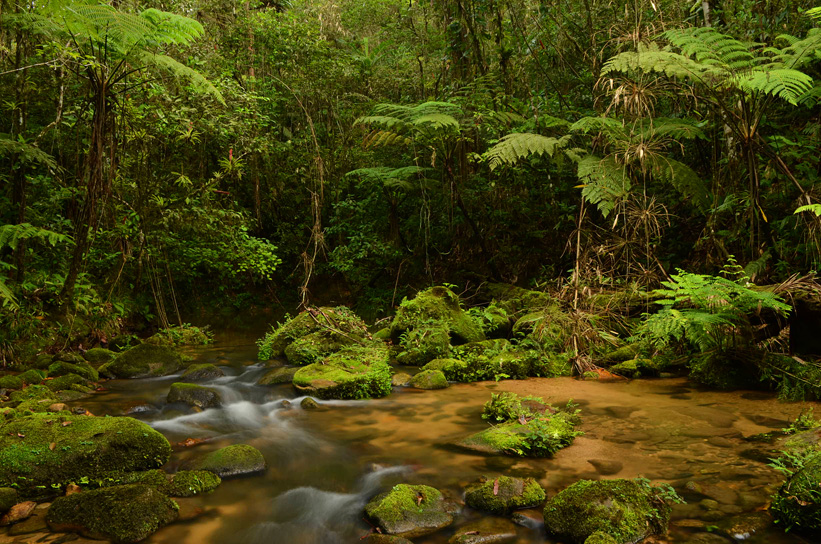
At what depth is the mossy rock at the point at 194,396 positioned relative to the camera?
570cm

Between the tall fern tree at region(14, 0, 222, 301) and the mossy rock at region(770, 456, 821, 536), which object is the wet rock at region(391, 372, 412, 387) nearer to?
the tall fern tree at region(14, 0, 222, 301)

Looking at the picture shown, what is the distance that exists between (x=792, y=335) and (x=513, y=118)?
5.43m

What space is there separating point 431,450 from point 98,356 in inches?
231

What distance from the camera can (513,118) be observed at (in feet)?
30.2

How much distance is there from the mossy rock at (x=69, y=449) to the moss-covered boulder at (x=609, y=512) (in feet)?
9.67

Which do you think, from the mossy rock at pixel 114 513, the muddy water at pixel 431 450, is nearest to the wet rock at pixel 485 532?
the muddy water at pixel 431 450

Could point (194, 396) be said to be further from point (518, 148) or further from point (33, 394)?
point (518, 148)

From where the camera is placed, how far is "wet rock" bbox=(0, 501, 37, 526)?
10.3ft

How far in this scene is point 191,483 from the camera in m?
3.66

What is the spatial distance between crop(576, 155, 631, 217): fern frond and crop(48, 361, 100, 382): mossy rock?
6795mm

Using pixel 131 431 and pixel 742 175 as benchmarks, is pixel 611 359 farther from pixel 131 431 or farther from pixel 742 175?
pixel 131 431

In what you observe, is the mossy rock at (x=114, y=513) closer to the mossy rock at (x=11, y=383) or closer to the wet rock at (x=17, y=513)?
the wet rock at (x=17, y=513)

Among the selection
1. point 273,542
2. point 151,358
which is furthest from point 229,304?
point 273,542

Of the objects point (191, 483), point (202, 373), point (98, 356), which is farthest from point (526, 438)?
point (98, 356)
